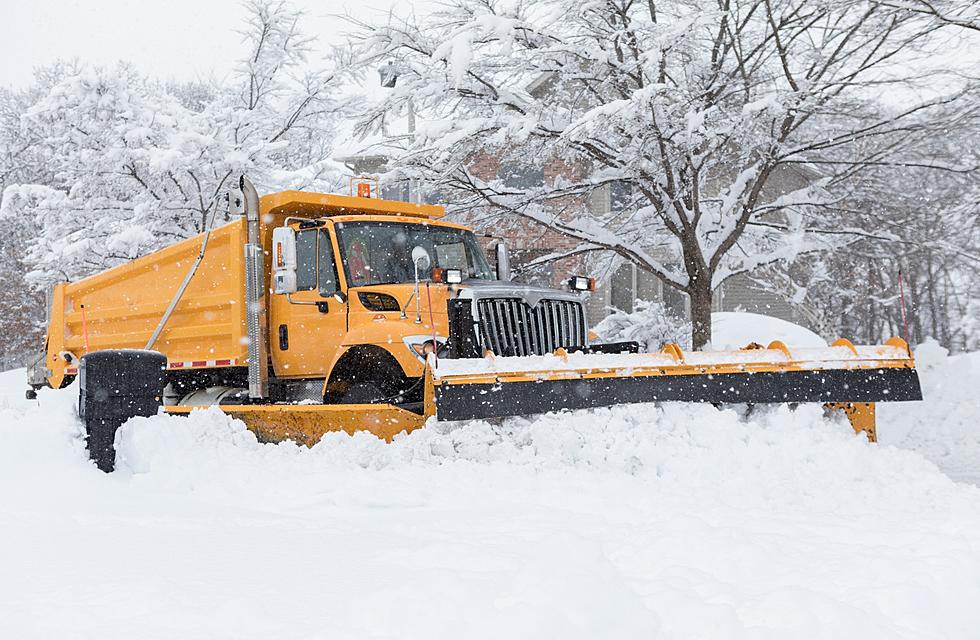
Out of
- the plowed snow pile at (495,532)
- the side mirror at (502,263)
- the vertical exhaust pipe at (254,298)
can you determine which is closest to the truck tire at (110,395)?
the plowed snow pile at (495,532)

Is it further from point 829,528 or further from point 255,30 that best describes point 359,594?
point 255,30

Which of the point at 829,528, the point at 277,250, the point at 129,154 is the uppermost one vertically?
the point at 129,154

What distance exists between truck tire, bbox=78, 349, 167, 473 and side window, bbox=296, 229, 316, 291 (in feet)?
4.92

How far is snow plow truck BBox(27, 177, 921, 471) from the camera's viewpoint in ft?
18.5

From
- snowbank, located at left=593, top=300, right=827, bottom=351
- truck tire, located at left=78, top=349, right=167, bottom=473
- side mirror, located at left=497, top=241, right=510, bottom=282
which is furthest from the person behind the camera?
snowbank, located at left=593, top=300, right=827, bottom=351

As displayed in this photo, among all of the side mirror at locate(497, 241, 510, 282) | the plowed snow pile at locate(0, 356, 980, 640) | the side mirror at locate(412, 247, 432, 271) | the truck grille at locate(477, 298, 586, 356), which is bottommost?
the plowed snow pile at locate(0, 356, 980, 640)

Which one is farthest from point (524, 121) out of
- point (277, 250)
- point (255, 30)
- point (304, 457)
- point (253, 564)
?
point (255, 30)

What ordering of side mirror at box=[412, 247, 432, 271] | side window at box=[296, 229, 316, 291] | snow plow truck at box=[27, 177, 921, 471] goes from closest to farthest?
snow plow truck at box=[27, 177, 921, 471] < side mirror at box=[412, 247, 432, 271] < side window at box=[296, 229, 316, 291]

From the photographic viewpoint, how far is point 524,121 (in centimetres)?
862

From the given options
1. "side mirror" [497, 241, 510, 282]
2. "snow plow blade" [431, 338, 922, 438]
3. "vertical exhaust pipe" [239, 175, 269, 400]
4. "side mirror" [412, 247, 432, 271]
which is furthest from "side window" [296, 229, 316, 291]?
"snow plow blade" [431, 338, 922, 438]

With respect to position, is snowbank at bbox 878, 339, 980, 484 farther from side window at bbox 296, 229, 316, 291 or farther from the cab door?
side window at bbox 296, 229, 316, 291

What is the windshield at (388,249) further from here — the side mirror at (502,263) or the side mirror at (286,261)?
the side mirror at (502,263)

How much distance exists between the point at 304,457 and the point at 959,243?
869 centimetres

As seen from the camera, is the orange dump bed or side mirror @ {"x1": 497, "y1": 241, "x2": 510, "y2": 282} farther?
side mirror @ {"x1": 497, "y1": 241, "x2": 510, "y2": 282}
